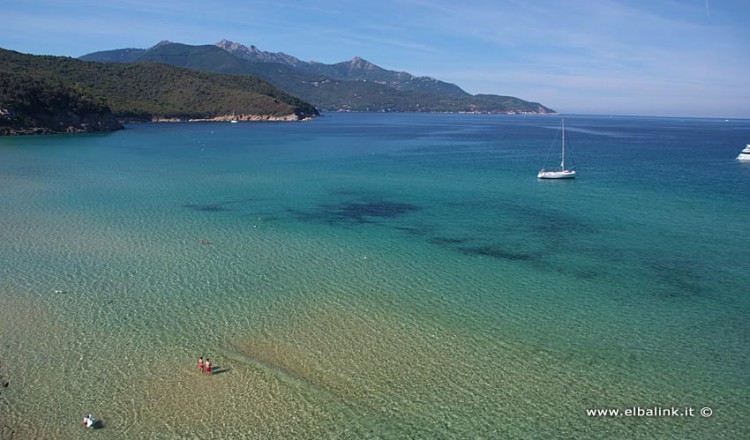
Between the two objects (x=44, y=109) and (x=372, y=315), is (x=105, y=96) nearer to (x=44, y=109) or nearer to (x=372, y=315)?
(x=44, y=109)

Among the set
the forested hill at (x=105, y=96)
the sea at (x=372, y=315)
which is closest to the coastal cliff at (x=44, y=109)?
the forested hill at (x=105, y=96)

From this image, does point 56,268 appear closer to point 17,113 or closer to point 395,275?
point 395,275

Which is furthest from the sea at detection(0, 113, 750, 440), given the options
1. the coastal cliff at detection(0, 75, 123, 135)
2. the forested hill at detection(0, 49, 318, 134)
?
the forested hill at detection(0, 49, 318, 134)

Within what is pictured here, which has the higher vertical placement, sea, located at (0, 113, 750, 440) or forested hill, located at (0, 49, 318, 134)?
forested hill, located at (0, 49, 318, 134)

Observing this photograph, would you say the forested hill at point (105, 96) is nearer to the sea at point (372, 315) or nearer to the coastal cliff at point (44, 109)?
the coastal cliff at point (44, 109)

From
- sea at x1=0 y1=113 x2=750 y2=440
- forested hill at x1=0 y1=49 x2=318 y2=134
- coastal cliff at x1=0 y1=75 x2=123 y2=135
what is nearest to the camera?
sea at x1=0 y1=113 x2=750 y2=440

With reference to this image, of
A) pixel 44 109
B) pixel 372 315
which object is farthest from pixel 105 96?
pixel 372 315

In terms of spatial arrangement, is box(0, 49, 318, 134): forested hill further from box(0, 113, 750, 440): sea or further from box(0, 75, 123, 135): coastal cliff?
box(0, 113, 750, 440): sea
